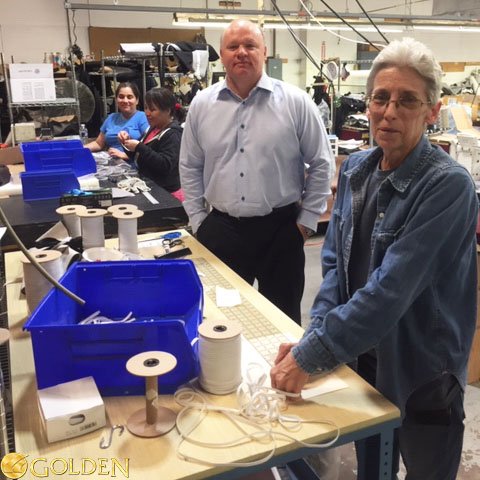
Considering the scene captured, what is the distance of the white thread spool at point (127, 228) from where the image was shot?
1.90 m

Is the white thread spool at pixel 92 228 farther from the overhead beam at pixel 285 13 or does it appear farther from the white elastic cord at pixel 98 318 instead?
the overhead beam at pixel 285 13

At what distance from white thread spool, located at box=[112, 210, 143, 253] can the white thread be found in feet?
2.89

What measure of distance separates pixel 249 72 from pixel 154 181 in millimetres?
1337

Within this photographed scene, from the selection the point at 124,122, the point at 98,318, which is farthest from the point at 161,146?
the point at 98,318

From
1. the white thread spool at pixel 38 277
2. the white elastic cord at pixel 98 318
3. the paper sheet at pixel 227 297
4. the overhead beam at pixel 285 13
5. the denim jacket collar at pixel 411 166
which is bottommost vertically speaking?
the paper sheet at pixel 227 297

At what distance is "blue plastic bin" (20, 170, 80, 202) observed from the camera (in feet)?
9.27

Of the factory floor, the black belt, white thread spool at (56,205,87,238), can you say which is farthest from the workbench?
the black belt

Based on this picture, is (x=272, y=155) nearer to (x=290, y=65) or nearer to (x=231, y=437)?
(x=231, y=437)

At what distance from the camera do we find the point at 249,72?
7.09ft

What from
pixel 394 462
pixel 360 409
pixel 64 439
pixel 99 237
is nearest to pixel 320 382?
pixel 360 409

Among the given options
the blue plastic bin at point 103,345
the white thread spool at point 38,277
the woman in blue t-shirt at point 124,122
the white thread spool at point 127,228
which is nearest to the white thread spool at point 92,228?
the white thread spool at point 127,228

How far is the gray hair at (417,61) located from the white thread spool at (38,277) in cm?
109

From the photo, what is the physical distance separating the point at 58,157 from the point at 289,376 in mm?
2497

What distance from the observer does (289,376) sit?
1.15 meters
